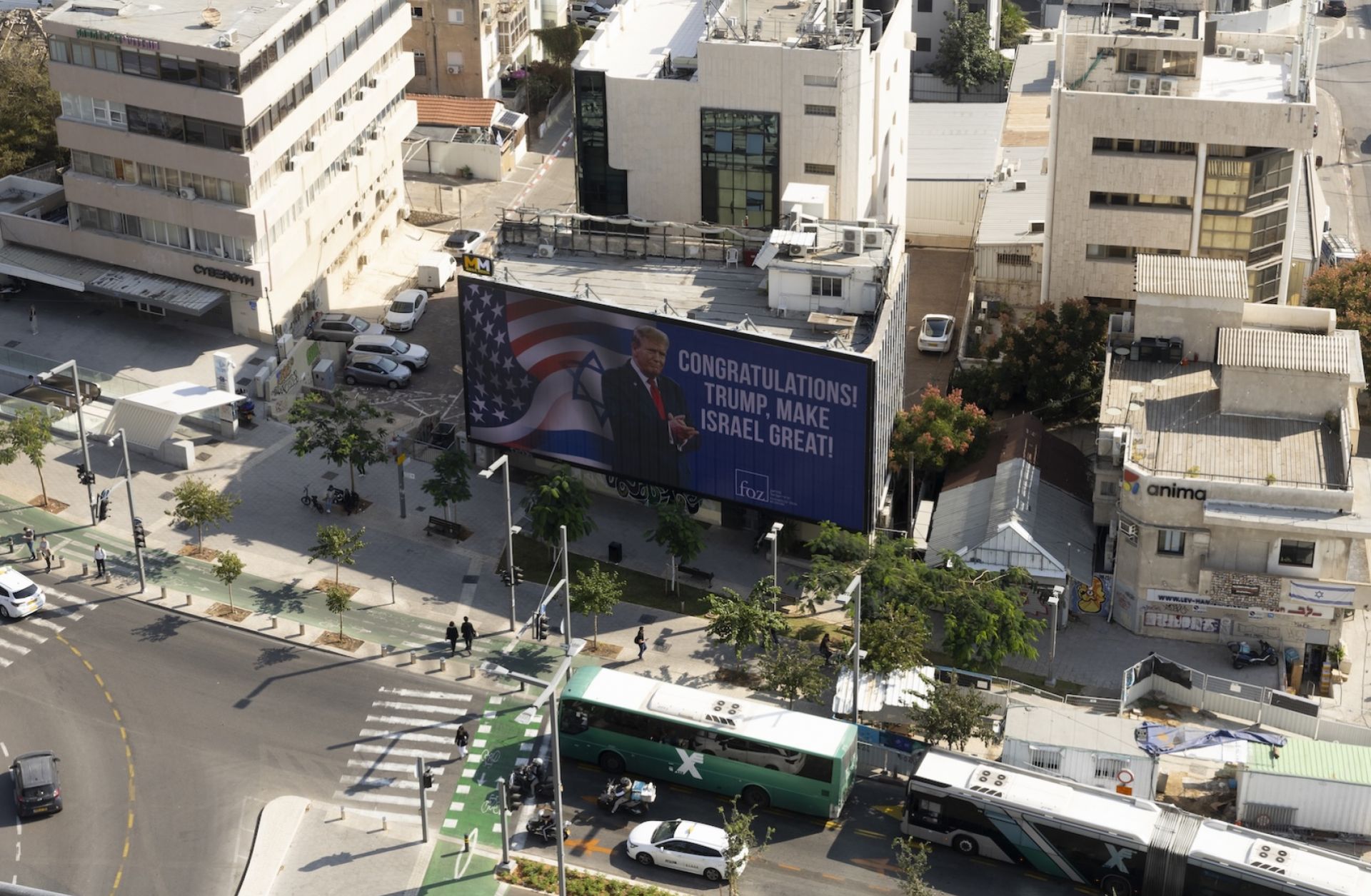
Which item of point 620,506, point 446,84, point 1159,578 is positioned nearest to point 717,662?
point 620,506

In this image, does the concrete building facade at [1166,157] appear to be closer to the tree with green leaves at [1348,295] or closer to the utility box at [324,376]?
the tree with green leaves at [1348,295]

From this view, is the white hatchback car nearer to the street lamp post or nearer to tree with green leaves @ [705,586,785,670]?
tree with green leaves @ [705,586,785,670]

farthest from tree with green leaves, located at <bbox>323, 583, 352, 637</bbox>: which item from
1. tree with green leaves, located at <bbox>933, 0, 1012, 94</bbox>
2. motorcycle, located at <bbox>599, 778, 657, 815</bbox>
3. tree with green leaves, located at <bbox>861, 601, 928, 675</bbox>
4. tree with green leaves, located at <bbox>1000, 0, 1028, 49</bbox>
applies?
tree with green leaves, located at <bbox>1000, 0, 1028, 49</bbox>

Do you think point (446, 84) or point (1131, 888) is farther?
point (446, 84)

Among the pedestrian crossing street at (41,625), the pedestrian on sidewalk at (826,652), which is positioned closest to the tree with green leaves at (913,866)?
the pedestrian on sidewalk at (826,652)

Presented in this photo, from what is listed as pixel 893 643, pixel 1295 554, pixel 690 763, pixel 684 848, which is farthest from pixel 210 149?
pixel 1295 554

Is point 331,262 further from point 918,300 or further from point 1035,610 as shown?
point 1035,610
